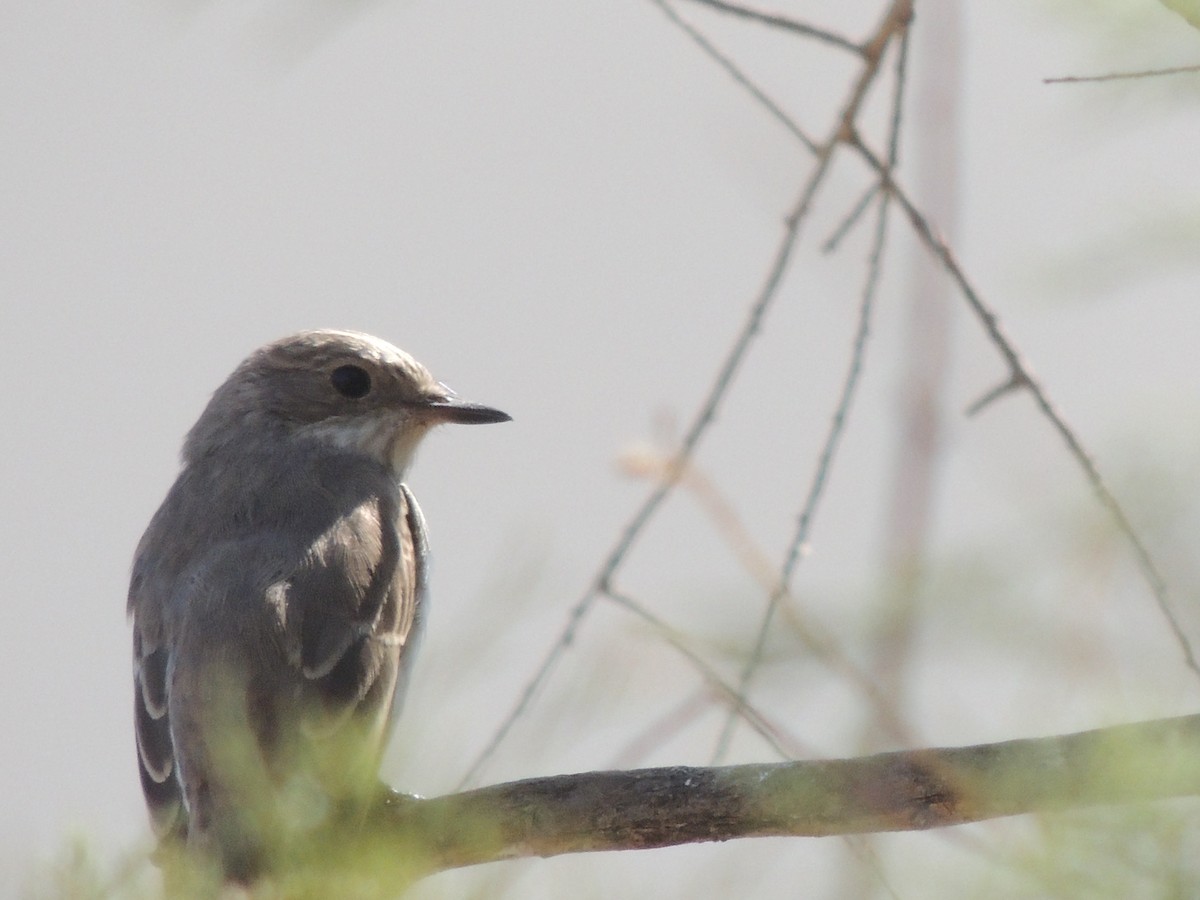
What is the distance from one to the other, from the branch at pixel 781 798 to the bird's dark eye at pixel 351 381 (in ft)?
10.2

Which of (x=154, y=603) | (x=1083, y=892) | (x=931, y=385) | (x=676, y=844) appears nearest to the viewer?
(x=1083, y=892)

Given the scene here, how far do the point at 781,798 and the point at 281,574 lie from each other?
2340 mm

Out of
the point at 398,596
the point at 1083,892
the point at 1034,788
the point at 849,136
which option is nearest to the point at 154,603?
the point at 398,596

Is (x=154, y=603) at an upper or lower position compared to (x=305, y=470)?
lower

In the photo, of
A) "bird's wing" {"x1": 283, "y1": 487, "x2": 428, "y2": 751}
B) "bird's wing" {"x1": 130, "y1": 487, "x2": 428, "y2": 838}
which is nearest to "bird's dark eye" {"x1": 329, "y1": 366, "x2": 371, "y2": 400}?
"bird's wing" {"x1": 283, "y1": 487, "x2": 428, "y2": 751}

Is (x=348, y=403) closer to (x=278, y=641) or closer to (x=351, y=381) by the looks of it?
(x=351, y=381)

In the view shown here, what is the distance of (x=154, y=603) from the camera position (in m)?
5.31

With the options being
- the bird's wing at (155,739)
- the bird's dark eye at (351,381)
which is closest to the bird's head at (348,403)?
the bird's dark eye at (351,381)

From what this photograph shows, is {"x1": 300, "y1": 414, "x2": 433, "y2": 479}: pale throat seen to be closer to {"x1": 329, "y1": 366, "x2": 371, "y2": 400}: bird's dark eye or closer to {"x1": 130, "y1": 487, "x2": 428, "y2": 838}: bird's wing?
{"x1": 329, "y1": 366, "x2": 371, "y2": 400}: bird's dark eye

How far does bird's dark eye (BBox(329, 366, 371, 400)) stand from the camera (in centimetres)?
646

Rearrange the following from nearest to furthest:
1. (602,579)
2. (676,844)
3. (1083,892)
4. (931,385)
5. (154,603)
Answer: (1083,892), (676,844), (602,579), (931,385), (154,603)

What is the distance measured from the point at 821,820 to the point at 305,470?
10.6 feet

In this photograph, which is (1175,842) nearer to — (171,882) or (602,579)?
(171,882)

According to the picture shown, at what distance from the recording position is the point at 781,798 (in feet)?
11.0
